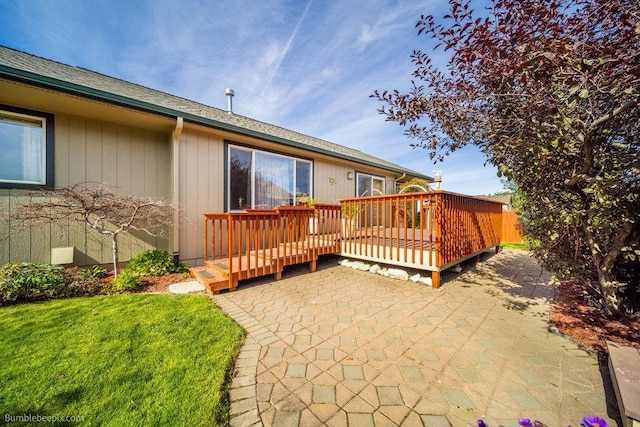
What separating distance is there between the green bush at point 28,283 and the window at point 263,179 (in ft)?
10.1

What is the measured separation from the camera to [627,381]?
1.56 metres

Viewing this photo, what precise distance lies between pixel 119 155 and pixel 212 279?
137 inches

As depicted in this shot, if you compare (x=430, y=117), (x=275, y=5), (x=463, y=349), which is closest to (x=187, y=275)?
(x=463, y=349)

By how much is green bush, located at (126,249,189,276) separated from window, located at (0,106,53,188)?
198cm

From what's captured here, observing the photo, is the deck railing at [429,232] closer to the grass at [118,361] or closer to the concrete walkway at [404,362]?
the concrete walkway at [404,362]

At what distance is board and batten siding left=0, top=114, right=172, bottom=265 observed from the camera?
4.09 meters

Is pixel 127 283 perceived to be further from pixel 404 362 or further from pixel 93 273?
pixel 404 362

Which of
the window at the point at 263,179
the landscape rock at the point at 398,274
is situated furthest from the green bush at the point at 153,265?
the landscape rock at the point at 398,274

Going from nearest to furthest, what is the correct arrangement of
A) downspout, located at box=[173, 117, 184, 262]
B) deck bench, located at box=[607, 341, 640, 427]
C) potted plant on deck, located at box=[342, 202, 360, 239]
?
deck bench, located at box=[607, 341, 640, 427], downspout, located at box=[173, 117, 184, 262], potted plant on deck, located at box=[342, 202, 360, 239]

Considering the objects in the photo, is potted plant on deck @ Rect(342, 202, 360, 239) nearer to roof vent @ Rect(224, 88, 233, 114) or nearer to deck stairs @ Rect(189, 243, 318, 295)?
deck stairs @ Rect(189, 243, 318, 295)

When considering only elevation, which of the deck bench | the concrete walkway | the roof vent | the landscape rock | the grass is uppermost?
the roof vent

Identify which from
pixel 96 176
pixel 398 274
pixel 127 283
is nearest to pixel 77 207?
pixel 96 176

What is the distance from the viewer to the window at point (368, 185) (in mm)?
9469

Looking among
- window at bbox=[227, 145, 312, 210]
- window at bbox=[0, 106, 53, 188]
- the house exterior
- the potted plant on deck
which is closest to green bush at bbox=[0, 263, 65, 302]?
the house exterior
